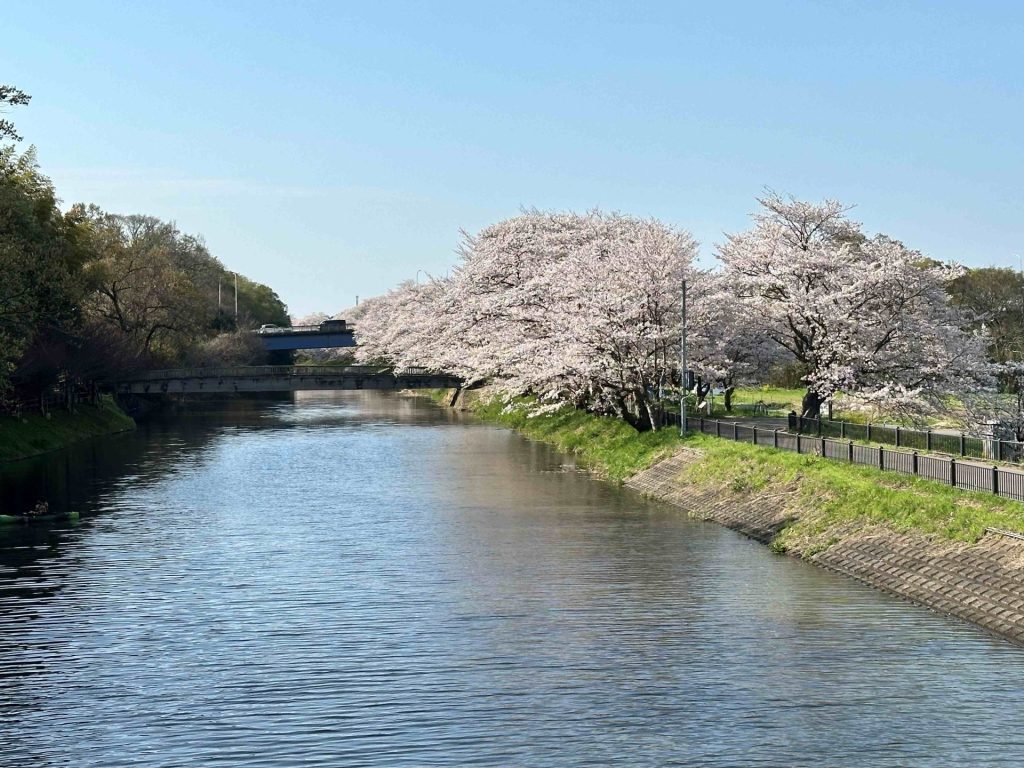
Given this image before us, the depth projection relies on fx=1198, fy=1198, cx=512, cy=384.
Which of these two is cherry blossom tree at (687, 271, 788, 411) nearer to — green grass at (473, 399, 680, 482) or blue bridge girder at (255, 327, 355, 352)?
green grass at (473, 399, 680, 482)

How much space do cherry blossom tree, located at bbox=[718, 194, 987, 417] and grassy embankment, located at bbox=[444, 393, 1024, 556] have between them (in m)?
7.18

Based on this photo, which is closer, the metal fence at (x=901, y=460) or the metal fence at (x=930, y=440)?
the metal fence at (x=901, y=460)

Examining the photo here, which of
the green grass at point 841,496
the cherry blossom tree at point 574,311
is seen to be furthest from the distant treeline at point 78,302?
the green grass at point 841,496

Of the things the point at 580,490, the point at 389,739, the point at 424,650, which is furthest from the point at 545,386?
the point at 389,739

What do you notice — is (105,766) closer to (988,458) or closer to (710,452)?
(988,458)

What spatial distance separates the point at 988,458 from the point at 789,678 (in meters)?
19.0

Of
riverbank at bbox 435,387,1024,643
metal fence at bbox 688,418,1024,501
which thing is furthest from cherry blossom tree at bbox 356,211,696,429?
metal fence at bbox 688,418,1024,501

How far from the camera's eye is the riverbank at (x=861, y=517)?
26875mm

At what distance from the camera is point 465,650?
24.0 m

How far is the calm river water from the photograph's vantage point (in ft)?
61.2

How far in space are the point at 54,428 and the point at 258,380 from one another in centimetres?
2631

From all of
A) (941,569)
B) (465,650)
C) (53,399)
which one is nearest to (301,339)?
(53,399)

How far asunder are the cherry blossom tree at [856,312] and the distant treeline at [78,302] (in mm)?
33420

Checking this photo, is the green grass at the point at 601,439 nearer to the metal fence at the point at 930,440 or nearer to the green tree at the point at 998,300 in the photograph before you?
the metal fence at the point at 930,440
